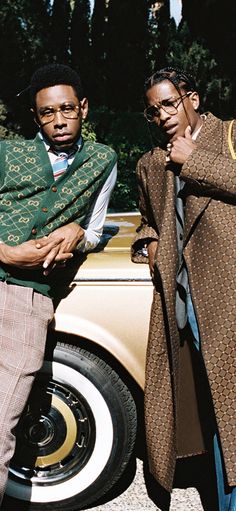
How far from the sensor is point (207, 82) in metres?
11.7

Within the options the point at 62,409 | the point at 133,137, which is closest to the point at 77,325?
the point at 62,409

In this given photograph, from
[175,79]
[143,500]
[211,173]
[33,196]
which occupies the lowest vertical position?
[143,500]

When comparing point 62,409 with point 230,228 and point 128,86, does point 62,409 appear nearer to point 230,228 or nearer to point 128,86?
point 230,228

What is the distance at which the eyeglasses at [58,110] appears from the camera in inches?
89.4

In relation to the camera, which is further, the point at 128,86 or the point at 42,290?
the point at 128,86

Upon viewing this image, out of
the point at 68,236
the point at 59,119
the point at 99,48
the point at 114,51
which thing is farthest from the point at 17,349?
the point at 99,48

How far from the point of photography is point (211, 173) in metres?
1.88

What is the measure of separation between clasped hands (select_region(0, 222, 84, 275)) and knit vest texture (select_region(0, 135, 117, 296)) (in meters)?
0.05

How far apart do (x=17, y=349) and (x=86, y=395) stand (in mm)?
430

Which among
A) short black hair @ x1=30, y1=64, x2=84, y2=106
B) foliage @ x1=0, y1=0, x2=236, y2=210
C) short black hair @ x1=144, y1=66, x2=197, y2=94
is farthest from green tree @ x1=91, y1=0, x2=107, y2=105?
short black hair @ x1=144, y1=66, x2=197, y2=94

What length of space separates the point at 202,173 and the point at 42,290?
0.76 meters

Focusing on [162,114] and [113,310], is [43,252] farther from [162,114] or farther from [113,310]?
[162,114]

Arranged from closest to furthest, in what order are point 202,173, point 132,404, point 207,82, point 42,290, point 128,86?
point 202,173, point 42,290, point 132,404, point 207,82, point 128,86

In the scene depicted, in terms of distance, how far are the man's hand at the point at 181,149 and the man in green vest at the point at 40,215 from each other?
1.24ft
